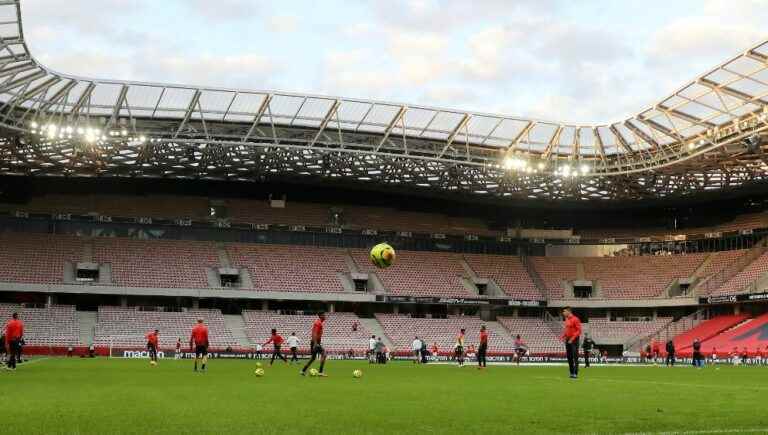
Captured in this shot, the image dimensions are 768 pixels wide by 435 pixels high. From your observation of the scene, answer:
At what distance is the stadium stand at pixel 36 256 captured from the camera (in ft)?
187

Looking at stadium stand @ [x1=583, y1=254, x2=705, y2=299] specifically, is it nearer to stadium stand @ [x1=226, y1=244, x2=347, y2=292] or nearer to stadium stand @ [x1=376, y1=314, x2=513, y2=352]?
stadium stand @ [x1=376, y1=314, x2=513, y2=352]

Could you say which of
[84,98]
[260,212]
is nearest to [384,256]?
[84,98]

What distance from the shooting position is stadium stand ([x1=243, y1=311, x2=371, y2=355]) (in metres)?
58.7

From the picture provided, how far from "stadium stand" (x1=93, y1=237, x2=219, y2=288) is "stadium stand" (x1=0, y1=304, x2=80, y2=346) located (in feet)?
13.3

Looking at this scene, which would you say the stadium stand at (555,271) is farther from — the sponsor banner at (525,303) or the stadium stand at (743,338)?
the stadium stand at (743,338)

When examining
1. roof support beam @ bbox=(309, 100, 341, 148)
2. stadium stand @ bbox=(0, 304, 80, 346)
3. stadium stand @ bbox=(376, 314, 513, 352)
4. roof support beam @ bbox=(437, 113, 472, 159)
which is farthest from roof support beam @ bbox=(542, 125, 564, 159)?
stadium stand @ bbox=(0, 304, 80, 346)

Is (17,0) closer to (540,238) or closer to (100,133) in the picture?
(100,133)

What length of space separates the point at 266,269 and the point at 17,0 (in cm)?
3483

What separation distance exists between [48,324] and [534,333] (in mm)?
35381

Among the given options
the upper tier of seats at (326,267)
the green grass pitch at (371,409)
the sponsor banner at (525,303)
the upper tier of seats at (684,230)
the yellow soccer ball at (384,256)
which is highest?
the upper tier of seats at (684,230)

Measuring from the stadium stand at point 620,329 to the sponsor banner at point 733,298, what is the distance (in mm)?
4354

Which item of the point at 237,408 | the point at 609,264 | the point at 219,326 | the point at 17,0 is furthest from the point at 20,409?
the point at 609,264

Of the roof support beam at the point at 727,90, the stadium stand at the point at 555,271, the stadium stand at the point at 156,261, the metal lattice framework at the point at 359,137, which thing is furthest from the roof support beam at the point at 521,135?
the stadium stand at the point at 156,261

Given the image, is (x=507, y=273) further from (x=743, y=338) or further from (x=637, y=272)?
(x=743, y=338)
